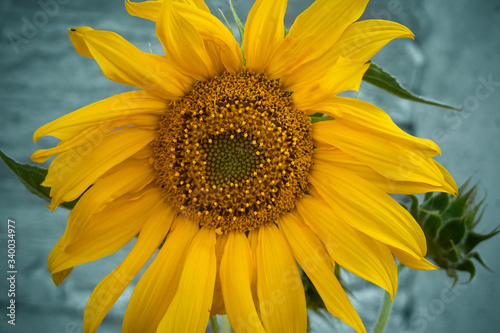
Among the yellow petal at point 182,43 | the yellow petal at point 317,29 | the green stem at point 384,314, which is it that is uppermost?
the yellow petal at point 317,29

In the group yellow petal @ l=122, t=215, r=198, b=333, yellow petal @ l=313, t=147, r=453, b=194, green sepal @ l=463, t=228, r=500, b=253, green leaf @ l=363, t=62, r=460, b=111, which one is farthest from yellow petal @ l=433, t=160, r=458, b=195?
yellow petal @ l=122, t=215, r=198, b=333

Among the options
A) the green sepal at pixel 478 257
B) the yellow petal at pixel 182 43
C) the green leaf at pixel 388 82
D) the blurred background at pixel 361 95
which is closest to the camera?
the yellow petal at pixel 182 43

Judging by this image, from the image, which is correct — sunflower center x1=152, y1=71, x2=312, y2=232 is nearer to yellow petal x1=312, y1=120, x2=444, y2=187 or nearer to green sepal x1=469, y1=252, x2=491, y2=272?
yellow petal x1=312, y1=120, x2=444, y2=187

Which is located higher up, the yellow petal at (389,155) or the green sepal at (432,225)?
the yellow petal at (389,155)

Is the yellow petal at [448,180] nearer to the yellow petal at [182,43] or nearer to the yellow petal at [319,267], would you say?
the yellow petal at [319,267]

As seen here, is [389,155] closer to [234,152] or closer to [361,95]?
[234,152]

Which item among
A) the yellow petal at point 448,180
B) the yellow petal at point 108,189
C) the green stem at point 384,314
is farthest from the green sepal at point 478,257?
the yellow petal at point 108,189

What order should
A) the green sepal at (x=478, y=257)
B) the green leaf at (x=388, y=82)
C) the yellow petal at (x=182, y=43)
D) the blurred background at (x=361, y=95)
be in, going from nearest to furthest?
the yellow petal at (x=182, y=43)
the green leaf at (x=388, y=82)
the green sepal at (x=478, y=257)
the blurred background at (x=361, y=95)
